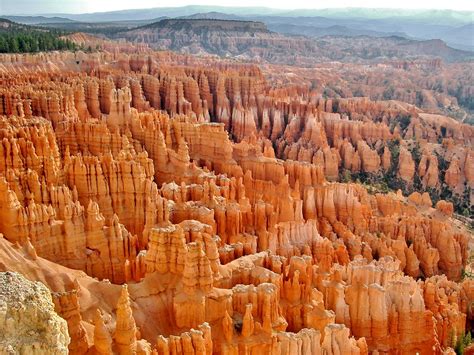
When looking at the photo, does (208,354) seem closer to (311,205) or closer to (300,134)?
→ (311,205)

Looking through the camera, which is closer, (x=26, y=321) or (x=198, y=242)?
(x=26, y=321)

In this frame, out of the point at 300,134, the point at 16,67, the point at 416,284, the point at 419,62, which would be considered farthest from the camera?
the point at 419,62

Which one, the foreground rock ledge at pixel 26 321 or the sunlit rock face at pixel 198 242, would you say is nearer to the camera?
the foreground rock ledge at pixel 26 321

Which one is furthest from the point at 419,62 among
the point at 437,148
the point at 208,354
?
the point at 208,354

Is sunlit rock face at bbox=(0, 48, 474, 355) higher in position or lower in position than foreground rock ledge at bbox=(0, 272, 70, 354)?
lower

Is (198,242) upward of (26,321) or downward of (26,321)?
downward

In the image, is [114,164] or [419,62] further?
[419,62]

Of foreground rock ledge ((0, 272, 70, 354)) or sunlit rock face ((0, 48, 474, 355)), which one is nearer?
foreground rock ledge ((0, 272, 70, 354))

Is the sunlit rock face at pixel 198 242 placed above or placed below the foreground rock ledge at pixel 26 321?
below
